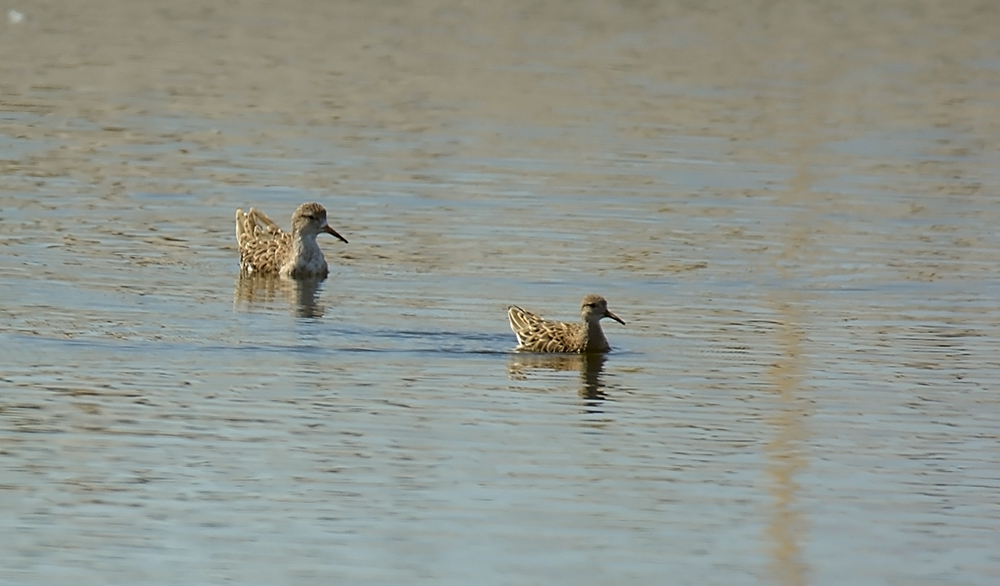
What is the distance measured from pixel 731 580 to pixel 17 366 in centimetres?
576

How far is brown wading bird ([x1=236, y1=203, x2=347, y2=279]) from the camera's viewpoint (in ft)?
61.8

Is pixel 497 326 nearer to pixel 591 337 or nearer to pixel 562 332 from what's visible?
pixel 562 332

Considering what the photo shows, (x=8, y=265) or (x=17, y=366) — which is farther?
(x=8, y=265)

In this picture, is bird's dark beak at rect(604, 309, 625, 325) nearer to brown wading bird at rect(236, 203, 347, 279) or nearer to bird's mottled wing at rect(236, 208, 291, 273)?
brown wading bird at rect(236, 203, 347, 279)

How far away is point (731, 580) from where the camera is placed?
9.88 meters

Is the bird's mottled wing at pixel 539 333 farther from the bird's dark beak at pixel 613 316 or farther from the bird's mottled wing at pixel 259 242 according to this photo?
the bird's mottled wing at pixel 259 242

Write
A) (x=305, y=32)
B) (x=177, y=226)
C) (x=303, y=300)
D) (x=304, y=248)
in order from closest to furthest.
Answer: (x=303, y=300) → (x=304, y=248) → (x=177, y=226) → (x=305, y=32)

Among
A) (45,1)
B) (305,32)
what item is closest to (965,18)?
(305,32)

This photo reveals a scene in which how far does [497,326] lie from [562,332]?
0.77 m

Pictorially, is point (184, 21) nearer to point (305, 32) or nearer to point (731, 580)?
point (305, 32)

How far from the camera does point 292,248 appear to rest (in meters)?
19.1

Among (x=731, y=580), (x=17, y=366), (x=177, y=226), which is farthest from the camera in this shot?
(x=177, y=226)

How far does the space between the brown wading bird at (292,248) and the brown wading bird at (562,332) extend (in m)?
3.67

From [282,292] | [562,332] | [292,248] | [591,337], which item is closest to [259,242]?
[292,248]
